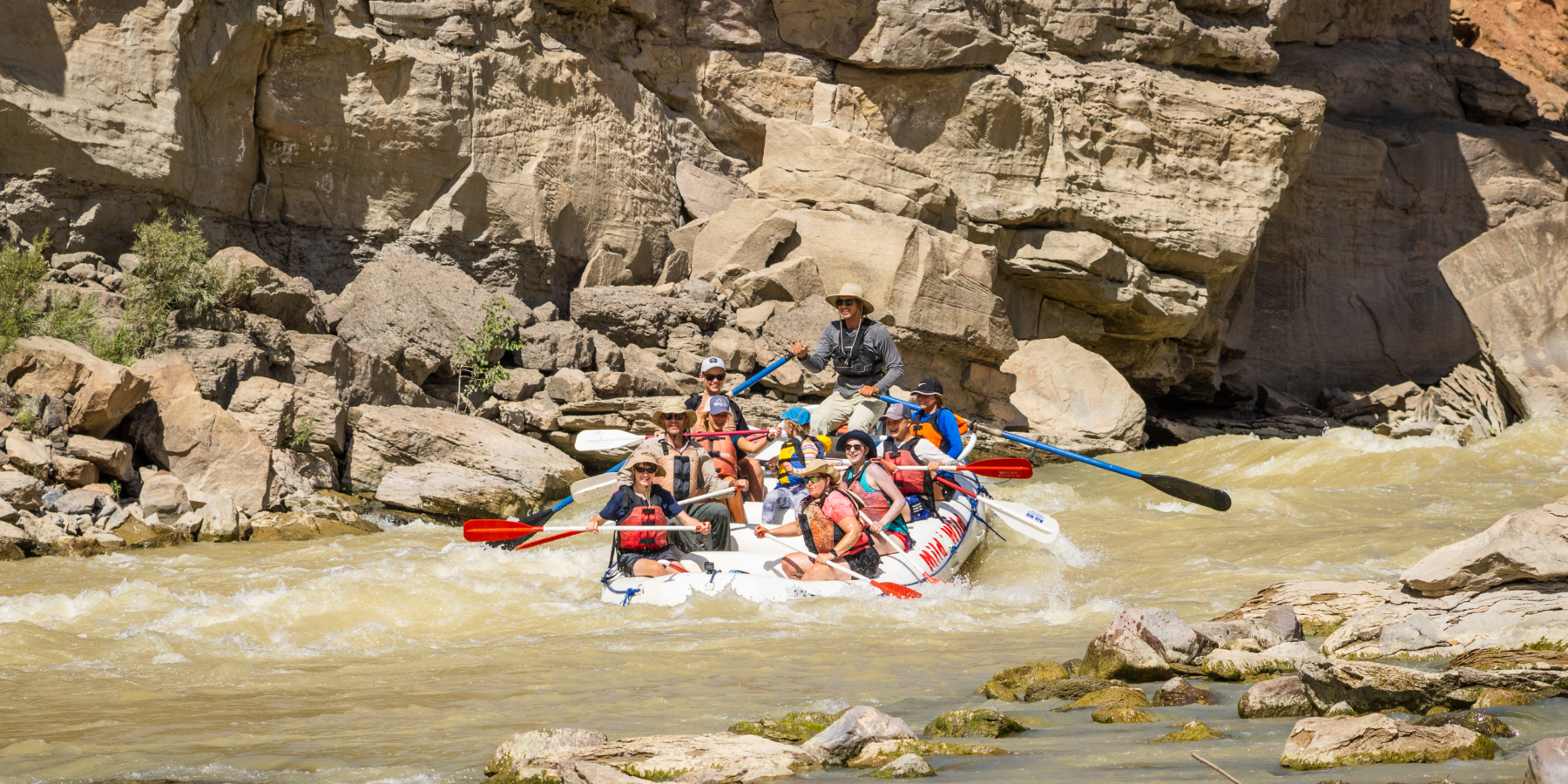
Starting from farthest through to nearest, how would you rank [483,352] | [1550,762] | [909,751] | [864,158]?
[864,158], [483,352], [909,751], [1550,762]

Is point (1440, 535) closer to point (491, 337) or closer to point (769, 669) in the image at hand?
point (769, 669)

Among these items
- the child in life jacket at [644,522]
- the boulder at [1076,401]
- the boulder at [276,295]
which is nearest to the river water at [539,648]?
the child in life jacket at [644,522]

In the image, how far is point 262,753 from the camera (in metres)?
3.83

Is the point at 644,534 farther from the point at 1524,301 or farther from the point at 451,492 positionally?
the point at 1524,301

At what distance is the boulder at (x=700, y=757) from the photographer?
129 inches

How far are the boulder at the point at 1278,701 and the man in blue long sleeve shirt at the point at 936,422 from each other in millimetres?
4870

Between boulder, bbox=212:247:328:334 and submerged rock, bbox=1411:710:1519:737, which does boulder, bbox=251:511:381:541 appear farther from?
submerged rock, bbox=1411:710:1519:737

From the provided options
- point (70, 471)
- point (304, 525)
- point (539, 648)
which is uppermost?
point (539, 648)

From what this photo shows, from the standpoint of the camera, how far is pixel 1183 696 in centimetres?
403

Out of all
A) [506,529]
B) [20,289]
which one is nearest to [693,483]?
[506,529]

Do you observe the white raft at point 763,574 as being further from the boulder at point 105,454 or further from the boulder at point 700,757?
the boulder at point 105,454

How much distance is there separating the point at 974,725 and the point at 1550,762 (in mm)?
1687

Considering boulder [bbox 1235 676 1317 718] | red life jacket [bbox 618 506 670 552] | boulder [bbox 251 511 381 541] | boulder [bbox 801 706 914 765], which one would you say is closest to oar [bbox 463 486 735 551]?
red life jacket [bbox 618 506 670 552]

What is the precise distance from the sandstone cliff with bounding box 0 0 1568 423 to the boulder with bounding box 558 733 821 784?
32.7ft
